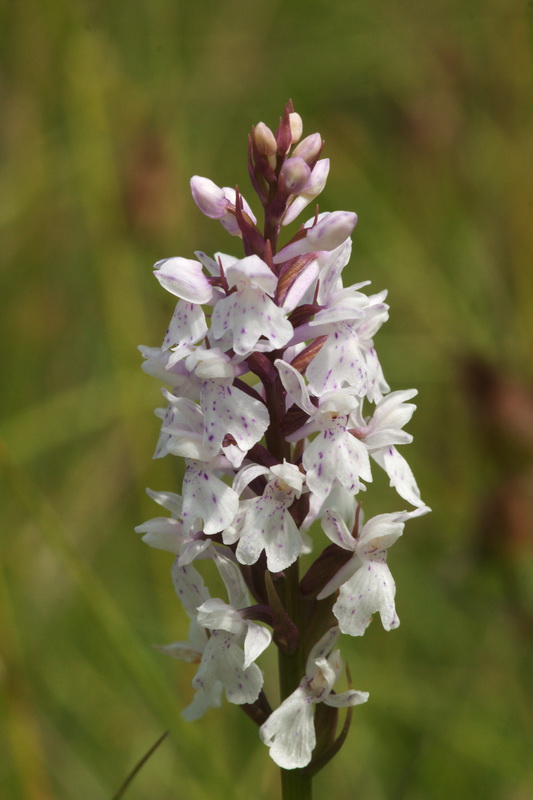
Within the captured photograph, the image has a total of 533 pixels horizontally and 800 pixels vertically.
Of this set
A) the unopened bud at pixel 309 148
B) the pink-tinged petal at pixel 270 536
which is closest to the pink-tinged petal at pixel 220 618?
the pink-tinged petal at pixel 270 536

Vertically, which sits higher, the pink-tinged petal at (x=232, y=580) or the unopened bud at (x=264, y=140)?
the unopened bud at (x=264, y=140)

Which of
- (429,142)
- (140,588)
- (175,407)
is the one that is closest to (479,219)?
(429,142)

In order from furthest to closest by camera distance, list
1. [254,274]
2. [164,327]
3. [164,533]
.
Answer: [164,327]
[164,533]
[254,274]

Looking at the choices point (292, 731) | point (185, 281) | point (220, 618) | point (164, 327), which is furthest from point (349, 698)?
point (164, 327)

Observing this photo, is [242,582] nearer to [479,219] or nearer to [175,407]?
[175,407]

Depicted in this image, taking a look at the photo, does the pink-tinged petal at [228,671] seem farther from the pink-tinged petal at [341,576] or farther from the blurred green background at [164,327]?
the blurred green background at [164,327]

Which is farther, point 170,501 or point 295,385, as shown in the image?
point 170,501

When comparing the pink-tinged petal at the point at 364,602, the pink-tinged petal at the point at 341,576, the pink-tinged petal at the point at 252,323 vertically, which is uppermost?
the pink-tinged petal at the point at 252,323

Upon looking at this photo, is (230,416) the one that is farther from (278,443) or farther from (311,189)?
(311,189)
